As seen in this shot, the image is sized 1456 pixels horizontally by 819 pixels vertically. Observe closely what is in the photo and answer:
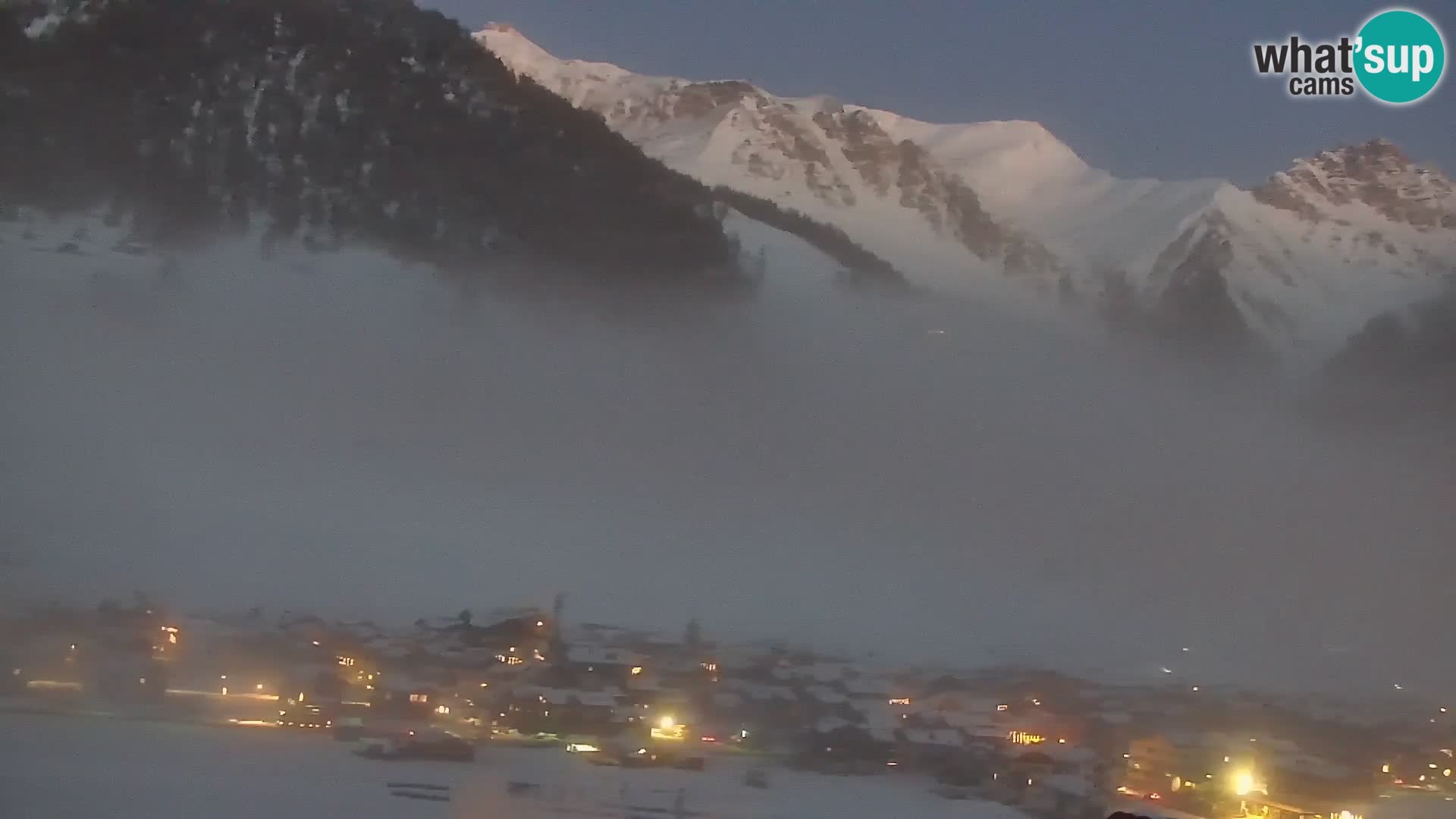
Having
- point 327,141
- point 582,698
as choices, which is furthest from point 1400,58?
point 327,141

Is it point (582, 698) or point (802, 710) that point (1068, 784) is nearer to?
point (802, 710)

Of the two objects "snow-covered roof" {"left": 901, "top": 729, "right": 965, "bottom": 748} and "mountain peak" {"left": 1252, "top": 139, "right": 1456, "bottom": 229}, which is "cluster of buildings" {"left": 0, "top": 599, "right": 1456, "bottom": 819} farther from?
"mountain peak" {"left": 1252, "top": 139, "right": 1456, "bottom": 229}

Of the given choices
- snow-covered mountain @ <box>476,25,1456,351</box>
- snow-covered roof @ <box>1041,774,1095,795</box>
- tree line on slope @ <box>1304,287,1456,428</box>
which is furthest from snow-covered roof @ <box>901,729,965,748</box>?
tree line on slope @ <box>1304,287,1456,428</box>

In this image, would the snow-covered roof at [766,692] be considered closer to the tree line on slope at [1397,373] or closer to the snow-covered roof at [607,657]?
the snow-covered roof at [607,657]

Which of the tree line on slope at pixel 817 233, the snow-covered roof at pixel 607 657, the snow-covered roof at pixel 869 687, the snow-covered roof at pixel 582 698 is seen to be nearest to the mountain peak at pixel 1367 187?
the tree line on slope at pixel 817 233

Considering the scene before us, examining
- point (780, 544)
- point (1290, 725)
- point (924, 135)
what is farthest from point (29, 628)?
point (1290, 725)
